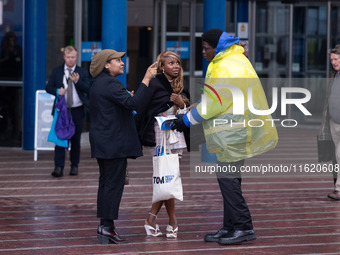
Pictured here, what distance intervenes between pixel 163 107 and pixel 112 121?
54 cm

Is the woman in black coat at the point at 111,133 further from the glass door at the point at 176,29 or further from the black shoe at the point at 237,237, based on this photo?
the glass door at the point at 176,29

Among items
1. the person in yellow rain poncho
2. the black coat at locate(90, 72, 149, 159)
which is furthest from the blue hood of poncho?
the black coat at locate(90, 72, 149, 159)

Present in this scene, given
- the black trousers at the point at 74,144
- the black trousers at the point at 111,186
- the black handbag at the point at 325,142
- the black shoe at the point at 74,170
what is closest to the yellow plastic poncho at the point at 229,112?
the black trousers at the point at 111,186

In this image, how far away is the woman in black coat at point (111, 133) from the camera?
6.41 metres

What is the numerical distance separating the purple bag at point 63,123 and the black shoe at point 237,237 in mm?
4009

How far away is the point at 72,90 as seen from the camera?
10.1 metres

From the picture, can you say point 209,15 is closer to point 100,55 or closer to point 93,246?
point 100,55

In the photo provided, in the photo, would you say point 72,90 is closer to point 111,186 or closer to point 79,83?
point 79,83

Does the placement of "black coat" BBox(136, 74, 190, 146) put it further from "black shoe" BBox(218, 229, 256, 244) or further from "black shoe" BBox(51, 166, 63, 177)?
"black shoe" BBox(51, 166, 63, 177)

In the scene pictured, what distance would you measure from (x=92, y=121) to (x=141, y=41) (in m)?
9.71

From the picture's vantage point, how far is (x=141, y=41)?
52.9ft

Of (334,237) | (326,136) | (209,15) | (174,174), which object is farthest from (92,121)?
(209,15)

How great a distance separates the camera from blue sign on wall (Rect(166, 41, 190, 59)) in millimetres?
16328

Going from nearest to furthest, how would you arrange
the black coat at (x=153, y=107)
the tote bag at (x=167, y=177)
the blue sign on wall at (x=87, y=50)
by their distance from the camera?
the tote bag at (x=167, y=177) < the black coat at (x=153, y=107) < the blue sign on wall at (x=87, y=50)
